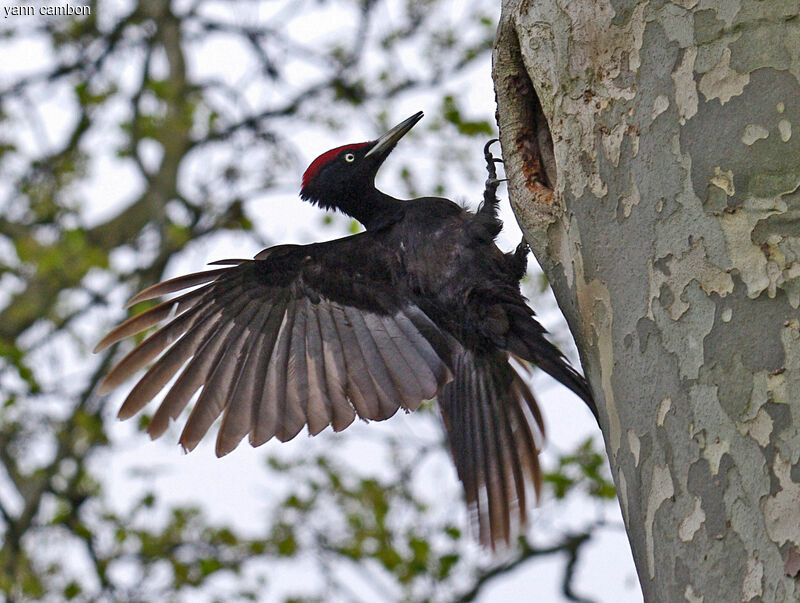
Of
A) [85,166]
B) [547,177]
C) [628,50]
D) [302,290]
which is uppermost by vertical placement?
[85,166]

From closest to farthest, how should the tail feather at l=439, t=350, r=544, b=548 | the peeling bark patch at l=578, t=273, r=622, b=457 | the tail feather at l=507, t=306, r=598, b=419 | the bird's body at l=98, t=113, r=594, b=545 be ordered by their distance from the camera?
the peeling bark patch at l=578, t=273, r=622, b=457, the tail feather at l=507, t=306, r=598, b=419, the bird's body at l=98, t=113, r=594, b=545, the tail feather at l=439, t=350, r=544, b=548

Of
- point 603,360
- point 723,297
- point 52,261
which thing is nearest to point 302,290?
point 603,360

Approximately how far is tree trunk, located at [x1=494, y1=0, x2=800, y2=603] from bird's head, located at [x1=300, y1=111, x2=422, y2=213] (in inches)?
75.1

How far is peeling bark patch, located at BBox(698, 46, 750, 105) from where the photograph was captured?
1.68 meters

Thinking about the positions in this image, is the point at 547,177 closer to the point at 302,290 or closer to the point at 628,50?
the point at 628,50

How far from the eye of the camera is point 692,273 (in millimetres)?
1662

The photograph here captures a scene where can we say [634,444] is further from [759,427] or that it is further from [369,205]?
[369,205]

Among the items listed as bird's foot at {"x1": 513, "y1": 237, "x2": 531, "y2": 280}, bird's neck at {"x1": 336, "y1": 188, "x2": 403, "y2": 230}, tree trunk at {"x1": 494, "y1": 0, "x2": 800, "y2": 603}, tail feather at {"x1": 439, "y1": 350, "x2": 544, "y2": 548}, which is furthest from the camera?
bird's neck at {"x1": 336, "y1": 188, "x2": 403, "y2": 230}

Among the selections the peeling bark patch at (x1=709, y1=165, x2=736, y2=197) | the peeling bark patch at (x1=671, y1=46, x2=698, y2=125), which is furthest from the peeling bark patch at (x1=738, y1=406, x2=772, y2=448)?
the peeling bark patch at (x1=671, y1=46, x2=698, y2=125)

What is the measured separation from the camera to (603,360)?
6.20ft

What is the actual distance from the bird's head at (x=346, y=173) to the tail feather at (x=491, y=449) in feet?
2.67

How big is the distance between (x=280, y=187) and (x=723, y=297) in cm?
→ 543

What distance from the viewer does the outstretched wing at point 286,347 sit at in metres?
3.57

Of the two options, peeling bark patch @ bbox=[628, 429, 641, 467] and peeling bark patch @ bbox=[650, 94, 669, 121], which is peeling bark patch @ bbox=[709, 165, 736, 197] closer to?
peeling bark patch @ bbox=[650, 94, 669, 121]
